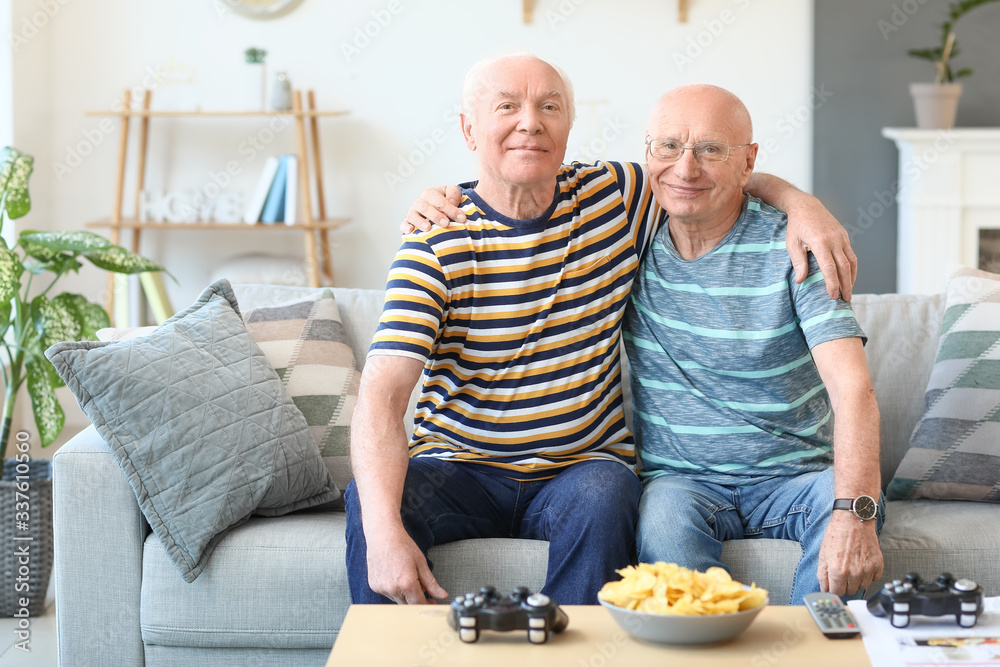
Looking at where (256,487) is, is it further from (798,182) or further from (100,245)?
(798,182)

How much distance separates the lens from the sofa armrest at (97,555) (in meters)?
1.63

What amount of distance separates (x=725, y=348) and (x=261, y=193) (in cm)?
262

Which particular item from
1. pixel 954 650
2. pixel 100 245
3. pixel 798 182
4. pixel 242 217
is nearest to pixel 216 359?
pixel 100 245

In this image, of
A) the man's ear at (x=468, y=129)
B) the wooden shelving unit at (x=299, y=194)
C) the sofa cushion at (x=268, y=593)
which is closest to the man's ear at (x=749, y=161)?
the man's ear at (x=468, y=129)

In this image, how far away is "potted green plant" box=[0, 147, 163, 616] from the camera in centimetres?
225

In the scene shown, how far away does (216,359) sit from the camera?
1.74m

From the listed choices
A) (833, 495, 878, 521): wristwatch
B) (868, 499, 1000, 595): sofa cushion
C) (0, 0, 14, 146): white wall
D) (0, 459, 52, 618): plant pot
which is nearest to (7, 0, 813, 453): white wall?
(0, 0, 14, 146): white wall

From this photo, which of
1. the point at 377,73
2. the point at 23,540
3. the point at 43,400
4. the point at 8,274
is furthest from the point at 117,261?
the point at 377,73

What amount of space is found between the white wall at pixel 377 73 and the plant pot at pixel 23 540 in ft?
6.31

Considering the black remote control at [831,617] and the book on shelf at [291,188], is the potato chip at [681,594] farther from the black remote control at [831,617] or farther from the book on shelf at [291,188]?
the book on shelf at [291,188]

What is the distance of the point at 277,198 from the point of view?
3.87m

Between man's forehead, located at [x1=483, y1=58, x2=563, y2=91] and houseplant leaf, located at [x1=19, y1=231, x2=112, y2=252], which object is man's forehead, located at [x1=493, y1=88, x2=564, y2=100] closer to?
man's forehead, located at [x1=483, y1=58, x2=563, y2=91]

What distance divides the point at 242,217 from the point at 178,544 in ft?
8.23

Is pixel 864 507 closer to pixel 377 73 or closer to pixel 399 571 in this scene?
pixel 399 571
